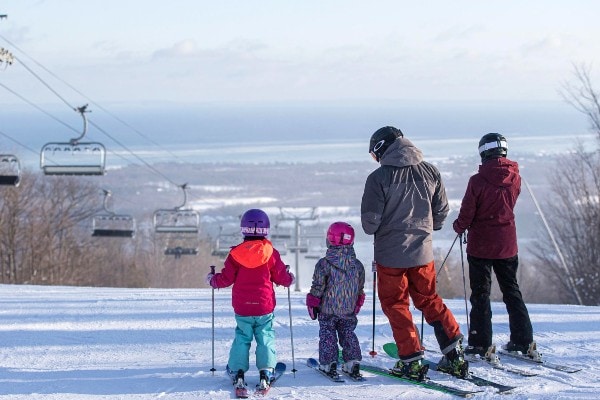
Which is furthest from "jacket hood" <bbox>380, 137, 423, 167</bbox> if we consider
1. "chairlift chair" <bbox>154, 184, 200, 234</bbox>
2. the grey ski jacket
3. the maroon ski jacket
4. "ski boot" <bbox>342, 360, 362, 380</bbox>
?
"chairlift chair" <bbox>154, 184, 200, 234</bbox>

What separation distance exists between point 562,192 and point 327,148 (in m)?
139

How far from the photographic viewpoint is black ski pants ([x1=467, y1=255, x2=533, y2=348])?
6.54 metres

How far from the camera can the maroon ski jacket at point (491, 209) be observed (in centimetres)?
644

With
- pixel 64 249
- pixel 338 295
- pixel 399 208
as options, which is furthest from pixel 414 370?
pixel 64 249

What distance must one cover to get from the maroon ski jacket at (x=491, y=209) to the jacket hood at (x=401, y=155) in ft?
2.18

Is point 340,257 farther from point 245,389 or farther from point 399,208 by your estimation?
point 245,389

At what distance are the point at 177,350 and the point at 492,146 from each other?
3.03m

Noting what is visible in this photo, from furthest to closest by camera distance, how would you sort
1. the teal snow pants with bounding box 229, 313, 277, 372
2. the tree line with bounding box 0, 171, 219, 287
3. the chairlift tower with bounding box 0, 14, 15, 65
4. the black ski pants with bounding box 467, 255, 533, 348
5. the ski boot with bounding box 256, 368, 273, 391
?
the tree line with bounding box 0, 171, 219, 287 < the chairlift tower with bounding box 0, 14, 15, 65 < the black ski pants with bounding box 467, 255, 533, 348 < the teal snow pants with bounding box 229, 313, 277, 372 < the ski boot with bounding box 256, 368, 273, 391

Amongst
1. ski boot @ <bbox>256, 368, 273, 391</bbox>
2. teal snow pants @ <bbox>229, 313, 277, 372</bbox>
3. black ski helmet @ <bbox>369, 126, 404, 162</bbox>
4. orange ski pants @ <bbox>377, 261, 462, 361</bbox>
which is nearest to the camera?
ski boot @ <bbox>256, 368, 273, 391</bbox>

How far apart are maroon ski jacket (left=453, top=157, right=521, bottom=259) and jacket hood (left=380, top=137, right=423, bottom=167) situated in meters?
0.66

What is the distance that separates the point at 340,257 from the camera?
6.06 metres

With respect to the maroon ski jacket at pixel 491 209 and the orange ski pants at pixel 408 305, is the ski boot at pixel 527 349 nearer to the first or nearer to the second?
the maroon ski jacket at pixel 491 209

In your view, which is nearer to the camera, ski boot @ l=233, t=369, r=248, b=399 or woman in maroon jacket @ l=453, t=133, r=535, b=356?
ski boot @ l=233, t=369, r=248, b=399

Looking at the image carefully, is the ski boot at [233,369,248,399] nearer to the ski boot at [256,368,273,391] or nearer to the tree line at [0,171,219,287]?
the ski boot at [256,368,273,391]
